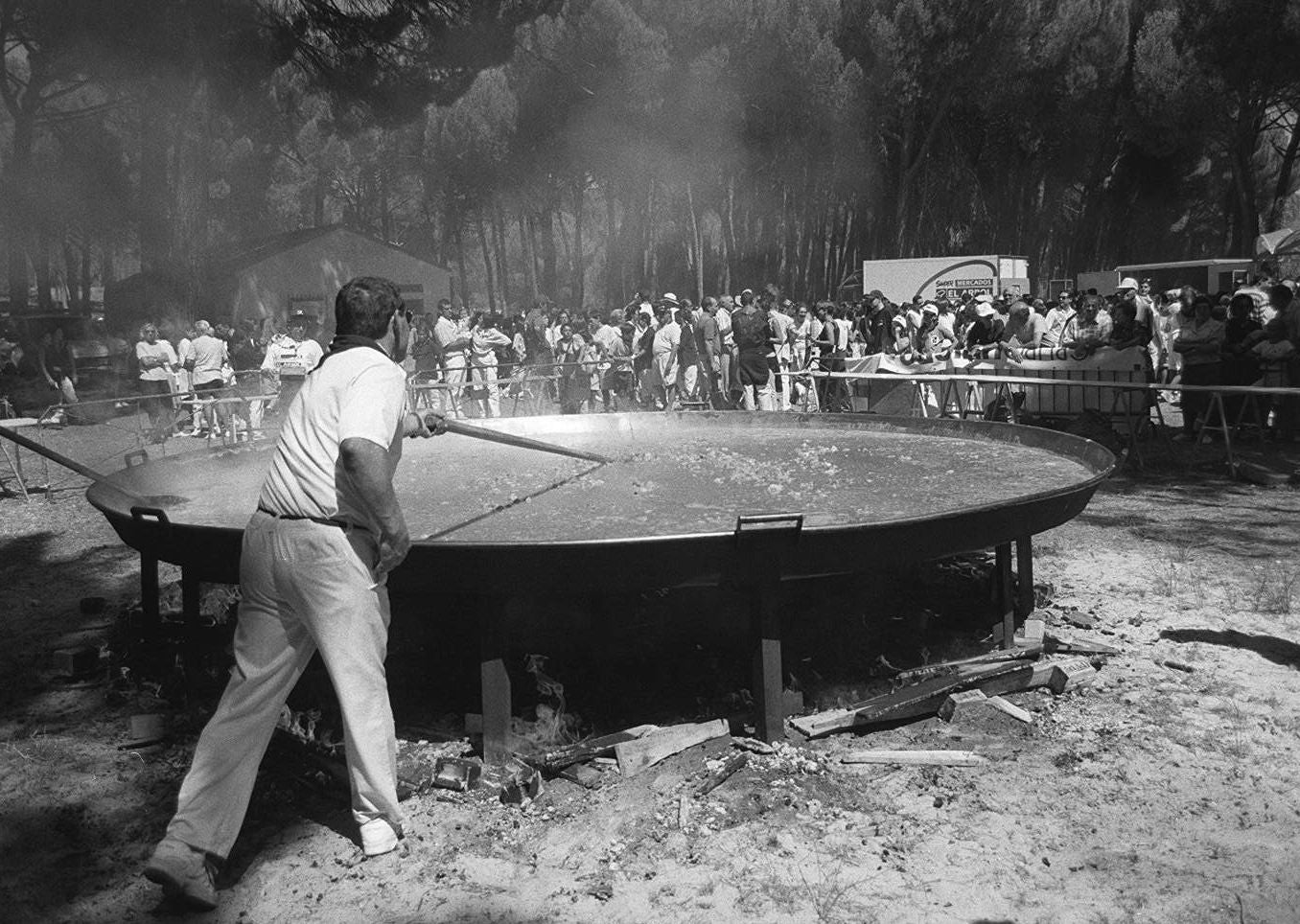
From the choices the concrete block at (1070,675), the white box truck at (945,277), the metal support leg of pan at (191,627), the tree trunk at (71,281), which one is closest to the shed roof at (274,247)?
the white box truck at (945,277)

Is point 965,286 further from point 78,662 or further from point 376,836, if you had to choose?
point 376,836

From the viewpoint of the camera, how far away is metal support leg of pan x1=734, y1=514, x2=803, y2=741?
11.9ft

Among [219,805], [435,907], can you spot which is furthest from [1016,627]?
[219,805]

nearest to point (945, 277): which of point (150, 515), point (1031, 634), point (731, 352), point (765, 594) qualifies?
point (731, 352)

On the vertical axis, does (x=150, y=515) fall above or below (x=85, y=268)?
below

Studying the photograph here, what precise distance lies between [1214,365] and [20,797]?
10.7 meters

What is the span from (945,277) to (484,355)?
41.6 ft

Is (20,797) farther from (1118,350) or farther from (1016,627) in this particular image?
(1118,350)

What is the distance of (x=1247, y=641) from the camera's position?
4980mm

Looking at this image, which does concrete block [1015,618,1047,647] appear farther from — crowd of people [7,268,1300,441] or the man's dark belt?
crowd of people [7,268,1300,441]

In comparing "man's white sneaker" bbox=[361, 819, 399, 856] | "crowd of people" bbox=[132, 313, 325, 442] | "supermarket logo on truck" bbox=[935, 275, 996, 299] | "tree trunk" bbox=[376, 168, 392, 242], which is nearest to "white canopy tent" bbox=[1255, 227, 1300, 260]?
"supermarket logo on truck" bbox=[935, 275, 996, 299]

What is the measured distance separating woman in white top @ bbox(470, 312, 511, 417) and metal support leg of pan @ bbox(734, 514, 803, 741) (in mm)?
11784

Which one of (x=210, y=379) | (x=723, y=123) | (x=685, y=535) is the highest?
(x=723, y=123)

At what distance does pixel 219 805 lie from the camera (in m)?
3.09
